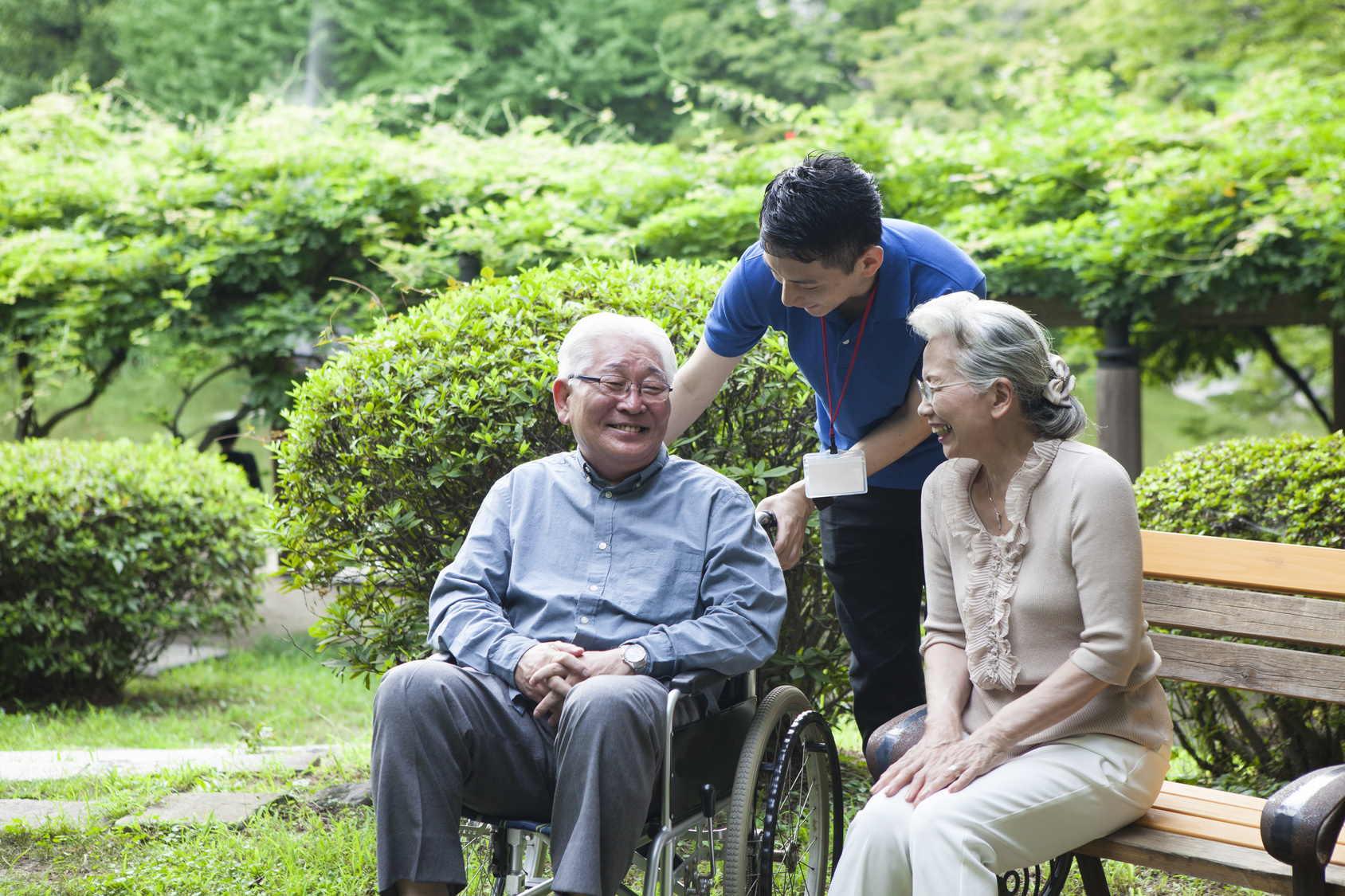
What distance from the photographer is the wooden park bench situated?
1.72 m

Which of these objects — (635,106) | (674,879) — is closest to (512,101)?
(635,106)

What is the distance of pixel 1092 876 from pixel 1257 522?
1.55 m

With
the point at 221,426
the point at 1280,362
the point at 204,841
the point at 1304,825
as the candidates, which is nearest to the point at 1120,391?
the point at 1280,362

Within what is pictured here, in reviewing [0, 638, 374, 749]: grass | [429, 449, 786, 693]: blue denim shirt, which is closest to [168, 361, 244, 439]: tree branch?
[0, 638, 374, 749]: grass

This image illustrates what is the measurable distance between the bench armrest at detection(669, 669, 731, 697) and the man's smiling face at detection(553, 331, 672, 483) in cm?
49

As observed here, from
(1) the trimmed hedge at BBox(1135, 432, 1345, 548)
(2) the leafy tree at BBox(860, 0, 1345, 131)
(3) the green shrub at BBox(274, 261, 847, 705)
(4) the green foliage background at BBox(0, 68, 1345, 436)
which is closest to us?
(3) the green shrub at BBox(274, 261, 847, 705)

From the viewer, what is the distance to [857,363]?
8.05ft

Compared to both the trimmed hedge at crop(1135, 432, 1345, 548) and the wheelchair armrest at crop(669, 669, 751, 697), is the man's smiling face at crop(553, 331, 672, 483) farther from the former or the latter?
the trimmed hedge at crop(1135, 432, 1345, 548)

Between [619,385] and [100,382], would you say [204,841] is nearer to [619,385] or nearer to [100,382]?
[619,385]

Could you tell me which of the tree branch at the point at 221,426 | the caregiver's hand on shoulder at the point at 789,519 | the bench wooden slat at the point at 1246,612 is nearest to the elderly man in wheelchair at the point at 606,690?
the caregiver's hand on shoulder at the point at 789,519

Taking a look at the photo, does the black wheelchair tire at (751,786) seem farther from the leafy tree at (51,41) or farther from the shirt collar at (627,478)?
the leafy tree at (51,41)

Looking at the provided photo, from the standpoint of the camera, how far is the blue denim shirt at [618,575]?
2236 millimetres

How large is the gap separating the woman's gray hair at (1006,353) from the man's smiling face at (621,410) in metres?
0.62

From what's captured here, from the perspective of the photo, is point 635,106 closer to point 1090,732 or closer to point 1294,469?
point 1294,469
